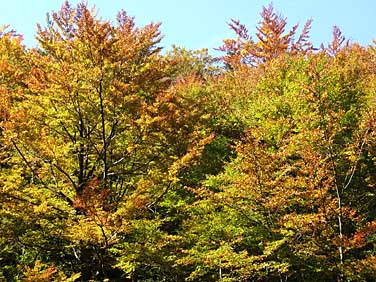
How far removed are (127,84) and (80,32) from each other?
153 cm

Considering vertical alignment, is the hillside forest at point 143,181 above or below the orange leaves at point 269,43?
below

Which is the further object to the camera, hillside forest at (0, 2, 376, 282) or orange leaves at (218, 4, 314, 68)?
orange leaves at (218, 4, 314, 68)

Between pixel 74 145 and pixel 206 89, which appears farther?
pixel 206 89

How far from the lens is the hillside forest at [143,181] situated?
9.81 meters

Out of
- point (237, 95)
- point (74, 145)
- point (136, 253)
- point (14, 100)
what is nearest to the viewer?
point (136, 253)

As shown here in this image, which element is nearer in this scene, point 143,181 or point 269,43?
point 143,181

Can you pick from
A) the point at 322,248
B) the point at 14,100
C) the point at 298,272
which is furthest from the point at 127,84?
the point at 298,272

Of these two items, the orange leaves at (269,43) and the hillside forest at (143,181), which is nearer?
the hillside forest at (143,181)

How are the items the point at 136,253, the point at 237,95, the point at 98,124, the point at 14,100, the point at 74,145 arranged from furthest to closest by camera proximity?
1. the point at 237,95
2. the point at 14,100
3. the point at 98,124
4. the point at 74,145
5. the point at 136,253

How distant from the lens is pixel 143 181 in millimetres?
10516

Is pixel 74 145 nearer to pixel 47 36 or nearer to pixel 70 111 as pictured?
pixel 70 111

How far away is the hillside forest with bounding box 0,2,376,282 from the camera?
9812 mm

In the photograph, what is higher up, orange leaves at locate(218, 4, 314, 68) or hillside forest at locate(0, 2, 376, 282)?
orange leaves at locate(218, 4, 314, 68)

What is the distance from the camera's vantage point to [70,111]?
34.7 feet
